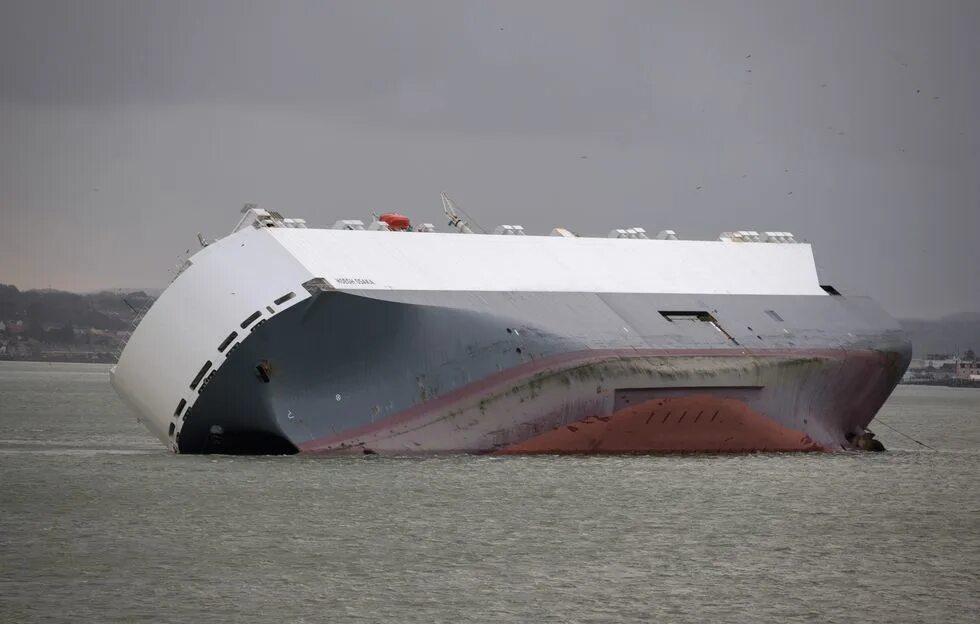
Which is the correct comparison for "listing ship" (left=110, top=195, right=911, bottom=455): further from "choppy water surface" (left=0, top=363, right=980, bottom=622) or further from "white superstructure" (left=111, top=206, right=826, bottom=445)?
"choppy water surface" (left=0, top=363, right=980, bottom=622)

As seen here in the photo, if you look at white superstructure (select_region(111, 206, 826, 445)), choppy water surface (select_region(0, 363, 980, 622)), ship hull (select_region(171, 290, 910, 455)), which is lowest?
choppy water surface (select_region(0, 363, 980, 622))

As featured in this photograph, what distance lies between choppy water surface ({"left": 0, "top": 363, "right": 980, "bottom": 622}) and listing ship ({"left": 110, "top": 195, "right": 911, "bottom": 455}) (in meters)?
1.00

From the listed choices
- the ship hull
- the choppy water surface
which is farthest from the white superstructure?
the choppy water surface

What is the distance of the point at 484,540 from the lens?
91.6 feet

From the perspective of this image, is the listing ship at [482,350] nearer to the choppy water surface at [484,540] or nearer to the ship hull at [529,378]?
the ship hull at [529,378]

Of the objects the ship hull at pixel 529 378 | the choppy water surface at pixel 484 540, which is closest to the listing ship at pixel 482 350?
the ship hull at pixel 529 378

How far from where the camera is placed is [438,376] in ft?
125

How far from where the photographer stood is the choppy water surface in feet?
72.7

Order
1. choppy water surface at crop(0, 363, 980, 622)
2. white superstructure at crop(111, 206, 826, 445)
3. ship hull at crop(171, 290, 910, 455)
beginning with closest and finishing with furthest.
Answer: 1. choppy water surface at crop(0, 363, 980, 622)
2. ship hull at crop(171, 290, 910, 455)
3. white superstructure at crop(111, 206, 826, 445)

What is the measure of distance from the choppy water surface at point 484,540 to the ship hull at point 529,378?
2.65ft

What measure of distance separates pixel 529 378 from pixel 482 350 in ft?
4.35

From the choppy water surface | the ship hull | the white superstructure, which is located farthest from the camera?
the white superstructure

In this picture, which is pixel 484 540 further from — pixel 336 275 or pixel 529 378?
pixel 336 275

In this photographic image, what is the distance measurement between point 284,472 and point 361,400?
2722 mm
